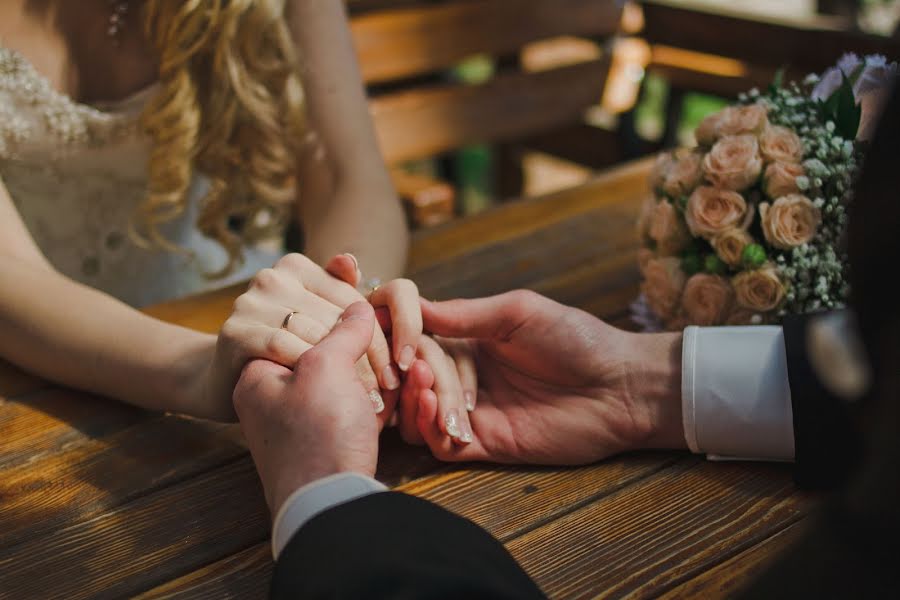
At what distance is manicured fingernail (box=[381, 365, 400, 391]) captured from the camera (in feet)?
3.70

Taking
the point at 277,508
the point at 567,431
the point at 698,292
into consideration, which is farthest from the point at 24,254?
the point at 698,292

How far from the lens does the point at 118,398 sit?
4.16 feet

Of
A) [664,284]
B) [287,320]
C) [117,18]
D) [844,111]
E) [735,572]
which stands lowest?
[735,572]

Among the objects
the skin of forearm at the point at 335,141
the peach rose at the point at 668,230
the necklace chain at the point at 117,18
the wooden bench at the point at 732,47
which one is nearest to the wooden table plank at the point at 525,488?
the peach rose at the point at 668,230

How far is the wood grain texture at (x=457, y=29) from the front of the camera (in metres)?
2.69

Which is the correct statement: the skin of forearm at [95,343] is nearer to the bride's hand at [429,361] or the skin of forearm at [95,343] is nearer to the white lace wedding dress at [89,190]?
the bride's hand at [429,361]

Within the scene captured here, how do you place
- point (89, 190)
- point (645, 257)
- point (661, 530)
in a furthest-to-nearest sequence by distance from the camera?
point (89, 190) < point (645, 257) < point (661, 530)

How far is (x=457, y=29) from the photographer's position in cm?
286

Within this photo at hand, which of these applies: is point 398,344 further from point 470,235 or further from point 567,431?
point 470,235

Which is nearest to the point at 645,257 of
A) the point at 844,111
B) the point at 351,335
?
the point at 844,111

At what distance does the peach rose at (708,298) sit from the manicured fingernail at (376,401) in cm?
48

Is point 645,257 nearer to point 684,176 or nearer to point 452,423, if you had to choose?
point 684,176

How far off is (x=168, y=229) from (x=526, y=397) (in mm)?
1167

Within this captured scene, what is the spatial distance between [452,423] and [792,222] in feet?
1.74
